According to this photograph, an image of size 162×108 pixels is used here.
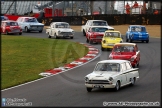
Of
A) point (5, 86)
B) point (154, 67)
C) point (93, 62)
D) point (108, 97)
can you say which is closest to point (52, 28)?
point (93, 62)

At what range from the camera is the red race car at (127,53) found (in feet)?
68.3

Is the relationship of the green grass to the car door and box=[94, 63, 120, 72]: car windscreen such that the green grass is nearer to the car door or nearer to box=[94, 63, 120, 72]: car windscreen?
box=[94, 63, 120, 72]: car windscreen

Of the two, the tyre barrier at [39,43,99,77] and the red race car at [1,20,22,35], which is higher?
the red race car at [1,20,22,35]

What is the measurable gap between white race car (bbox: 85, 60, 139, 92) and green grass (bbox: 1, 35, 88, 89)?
348 cm

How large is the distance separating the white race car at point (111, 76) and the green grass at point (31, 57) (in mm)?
3480

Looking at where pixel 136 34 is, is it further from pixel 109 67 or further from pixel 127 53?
pixel 109 67

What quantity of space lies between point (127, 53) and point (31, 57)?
616 centimetres

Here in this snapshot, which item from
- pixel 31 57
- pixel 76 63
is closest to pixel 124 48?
pixel 76 63

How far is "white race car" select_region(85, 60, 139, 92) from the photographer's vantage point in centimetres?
1498

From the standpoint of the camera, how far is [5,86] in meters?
17.0

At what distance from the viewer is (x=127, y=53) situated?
21.5 metres

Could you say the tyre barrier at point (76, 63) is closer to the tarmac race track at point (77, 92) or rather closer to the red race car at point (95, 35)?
the tarmac race track at point (77, 92)

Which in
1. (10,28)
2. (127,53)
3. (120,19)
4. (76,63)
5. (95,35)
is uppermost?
(120,19)

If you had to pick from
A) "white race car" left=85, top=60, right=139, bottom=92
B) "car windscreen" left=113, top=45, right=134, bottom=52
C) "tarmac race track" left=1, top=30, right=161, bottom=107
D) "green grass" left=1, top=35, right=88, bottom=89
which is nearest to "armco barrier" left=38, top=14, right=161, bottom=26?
"green grass" left=1, top=35, right=88, bottom=89
